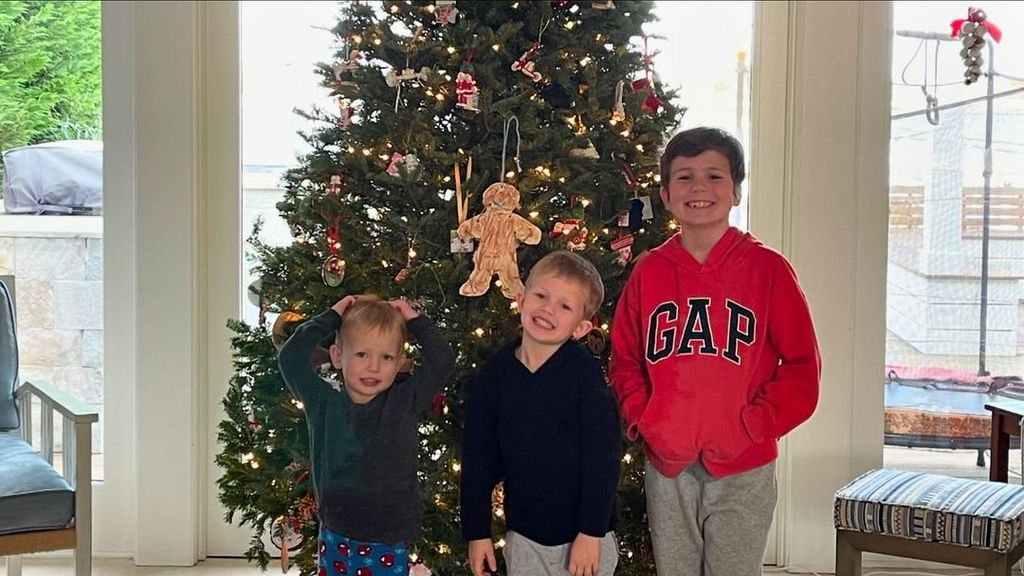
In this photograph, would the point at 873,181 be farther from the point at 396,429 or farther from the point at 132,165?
the point at 132,165

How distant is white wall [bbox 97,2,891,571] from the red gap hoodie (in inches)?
46.2

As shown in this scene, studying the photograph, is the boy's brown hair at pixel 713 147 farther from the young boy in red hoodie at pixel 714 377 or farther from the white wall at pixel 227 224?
the white wall at pixel 227 224

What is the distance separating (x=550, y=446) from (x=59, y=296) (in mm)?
2031

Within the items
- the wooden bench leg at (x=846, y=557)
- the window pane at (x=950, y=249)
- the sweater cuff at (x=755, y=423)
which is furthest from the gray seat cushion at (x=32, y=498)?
the window pane at (x=950, y=249)

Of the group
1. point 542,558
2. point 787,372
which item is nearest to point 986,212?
point 787,372

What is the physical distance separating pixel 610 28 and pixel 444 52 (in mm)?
402

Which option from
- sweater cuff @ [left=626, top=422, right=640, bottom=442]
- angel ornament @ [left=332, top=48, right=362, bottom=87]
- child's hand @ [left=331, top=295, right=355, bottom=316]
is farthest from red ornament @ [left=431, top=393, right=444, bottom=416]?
angel ornament @ [left=332, top=48, right=362, bottom=87]

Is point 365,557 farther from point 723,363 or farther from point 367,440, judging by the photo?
point 723,363

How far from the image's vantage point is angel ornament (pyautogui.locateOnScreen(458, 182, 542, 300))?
7.56 feet

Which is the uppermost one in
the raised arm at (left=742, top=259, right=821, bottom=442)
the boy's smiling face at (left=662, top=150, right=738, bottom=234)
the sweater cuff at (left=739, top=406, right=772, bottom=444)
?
the boy's smiling face at (left=662, top=150, right=738, bottom=234)

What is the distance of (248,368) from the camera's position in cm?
243

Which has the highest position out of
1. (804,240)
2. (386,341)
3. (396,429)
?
(804,240)

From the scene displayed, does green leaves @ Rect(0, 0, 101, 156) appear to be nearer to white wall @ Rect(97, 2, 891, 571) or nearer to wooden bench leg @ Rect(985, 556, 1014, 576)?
white wall @ Rect(97, 2, 891, 571)

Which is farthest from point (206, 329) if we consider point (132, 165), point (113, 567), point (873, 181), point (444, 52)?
point (873, 181)
